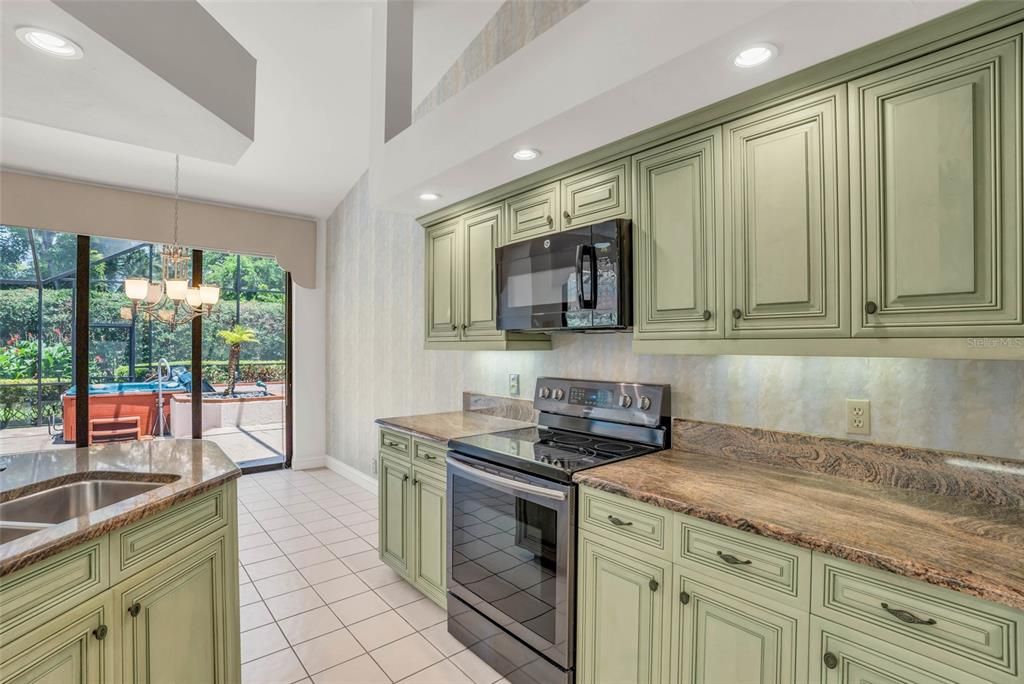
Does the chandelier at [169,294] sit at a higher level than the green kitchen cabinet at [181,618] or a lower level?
higher

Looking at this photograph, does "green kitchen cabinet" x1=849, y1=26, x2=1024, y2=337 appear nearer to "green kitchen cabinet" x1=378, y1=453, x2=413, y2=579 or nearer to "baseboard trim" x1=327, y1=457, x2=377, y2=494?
"green kitchen cabinet" x1=378, y1=453, x2=413, y2=579

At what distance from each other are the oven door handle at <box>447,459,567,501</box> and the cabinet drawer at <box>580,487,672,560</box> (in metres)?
0.11

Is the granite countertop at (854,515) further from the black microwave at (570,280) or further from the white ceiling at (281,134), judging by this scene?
the white ceiling at (281,134)

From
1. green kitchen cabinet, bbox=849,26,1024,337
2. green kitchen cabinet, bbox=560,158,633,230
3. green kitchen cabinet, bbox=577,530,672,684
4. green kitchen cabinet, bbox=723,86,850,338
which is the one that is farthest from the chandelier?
green kitchen cabinet, bbox=849,26,1024,337

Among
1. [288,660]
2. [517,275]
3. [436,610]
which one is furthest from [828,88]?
[288,660]

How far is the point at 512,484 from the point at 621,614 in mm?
609

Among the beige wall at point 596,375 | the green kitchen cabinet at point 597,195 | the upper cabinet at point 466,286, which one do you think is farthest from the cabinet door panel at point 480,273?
the green kitchen cabinet at point 597,195

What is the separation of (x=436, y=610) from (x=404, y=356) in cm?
205

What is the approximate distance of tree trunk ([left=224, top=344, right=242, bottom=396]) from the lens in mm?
5137

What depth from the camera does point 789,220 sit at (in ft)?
5.18

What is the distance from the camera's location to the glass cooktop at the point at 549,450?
Answer: 1.91 meters

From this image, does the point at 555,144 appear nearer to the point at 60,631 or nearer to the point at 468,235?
the point at 468,235

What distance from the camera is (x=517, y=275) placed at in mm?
2490

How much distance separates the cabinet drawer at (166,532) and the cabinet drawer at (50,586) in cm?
5
